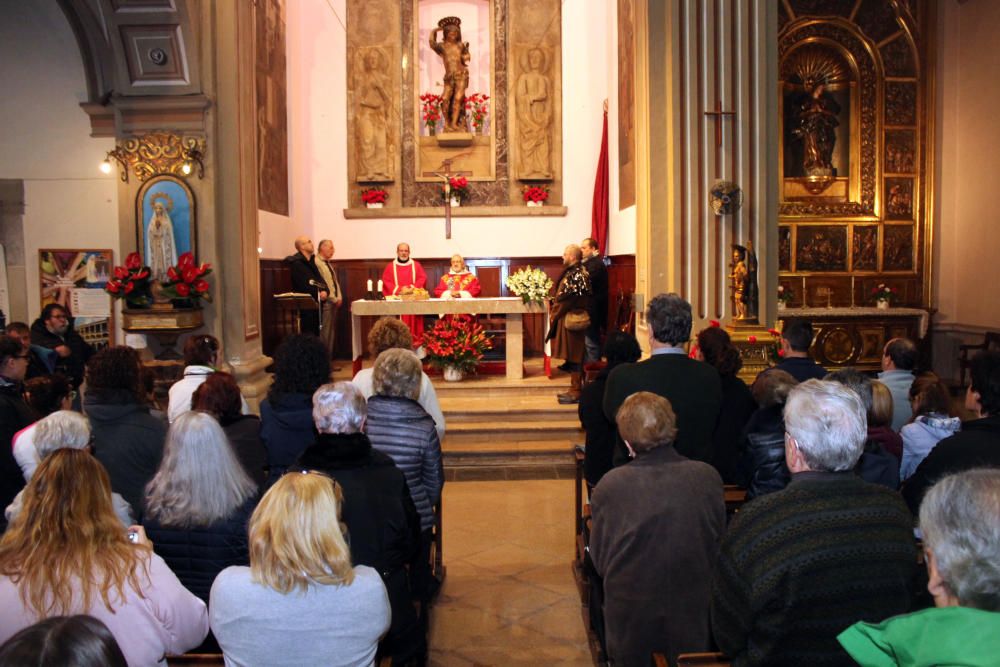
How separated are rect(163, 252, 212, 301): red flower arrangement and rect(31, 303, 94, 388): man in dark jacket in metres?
1.16

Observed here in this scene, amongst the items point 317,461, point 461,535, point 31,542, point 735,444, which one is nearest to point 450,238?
point 461,535

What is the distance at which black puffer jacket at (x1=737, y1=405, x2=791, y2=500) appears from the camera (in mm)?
3721

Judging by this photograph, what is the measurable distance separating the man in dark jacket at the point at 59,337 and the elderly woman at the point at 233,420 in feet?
12.1

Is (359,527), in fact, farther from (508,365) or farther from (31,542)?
(508,365)

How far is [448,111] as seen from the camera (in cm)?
1331

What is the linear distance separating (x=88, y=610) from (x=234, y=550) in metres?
0.84

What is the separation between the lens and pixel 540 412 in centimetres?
938

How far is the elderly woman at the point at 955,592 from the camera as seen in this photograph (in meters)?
1.58

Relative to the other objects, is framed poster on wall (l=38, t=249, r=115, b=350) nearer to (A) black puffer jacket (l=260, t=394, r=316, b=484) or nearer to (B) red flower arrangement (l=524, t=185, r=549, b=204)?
(B) red flower arrangement (l=524, t=185, r=549, b=204)

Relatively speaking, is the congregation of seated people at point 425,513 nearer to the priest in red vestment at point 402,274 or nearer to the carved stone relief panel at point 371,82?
the priest in red vestment at point 402,274

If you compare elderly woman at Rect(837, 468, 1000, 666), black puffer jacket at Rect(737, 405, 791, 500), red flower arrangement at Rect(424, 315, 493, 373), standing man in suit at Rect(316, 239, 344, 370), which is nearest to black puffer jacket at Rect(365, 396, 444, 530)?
black puffer jacket at Rect(737, 405, 791, 500)

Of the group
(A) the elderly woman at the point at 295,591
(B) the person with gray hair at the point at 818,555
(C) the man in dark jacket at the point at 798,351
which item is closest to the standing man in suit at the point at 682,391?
(C) the man in dark jacket at the point at 798,351

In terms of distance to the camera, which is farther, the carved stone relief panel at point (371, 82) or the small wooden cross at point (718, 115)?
the carved stone relief panel at point (371, 82)

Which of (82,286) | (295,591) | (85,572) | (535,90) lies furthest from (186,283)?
(535,90)
